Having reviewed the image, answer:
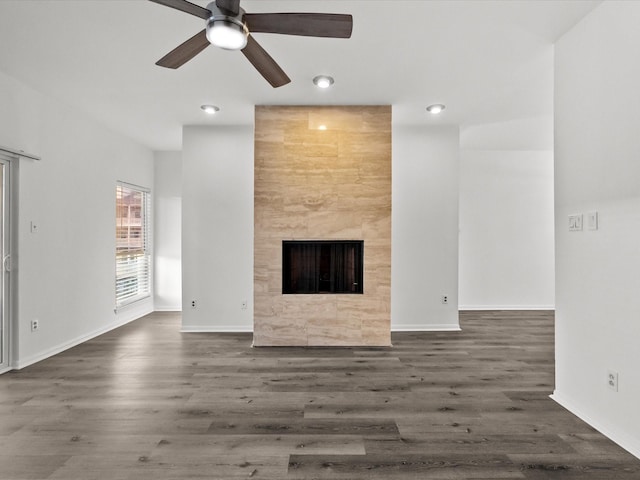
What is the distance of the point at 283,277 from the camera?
411cm

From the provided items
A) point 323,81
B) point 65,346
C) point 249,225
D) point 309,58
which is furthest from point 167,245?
point 309,58

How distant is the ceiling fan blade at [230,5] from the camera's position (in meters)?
1.83

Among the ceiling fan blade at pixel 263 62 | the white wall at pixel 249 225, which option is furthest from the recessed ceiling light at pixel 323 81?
the white wall at pixel 249 225

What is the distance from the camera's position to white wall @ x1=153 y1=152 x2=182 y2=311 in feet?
19.6

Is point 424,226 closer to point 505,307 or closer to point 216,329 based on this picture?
point 505,307

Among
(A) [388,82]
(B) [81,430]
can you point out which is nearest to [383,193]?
(A) [388,82]

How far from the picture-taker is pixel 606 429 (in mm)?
2207

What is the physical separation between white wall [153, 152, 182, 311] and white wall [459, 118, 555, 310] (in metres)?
4.65

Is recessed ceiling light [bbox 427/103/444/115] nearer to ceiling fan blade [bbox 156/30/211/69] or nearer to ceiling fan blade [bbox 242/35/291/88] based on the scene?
ceiling fan blade [bbox 242/35/291/88]

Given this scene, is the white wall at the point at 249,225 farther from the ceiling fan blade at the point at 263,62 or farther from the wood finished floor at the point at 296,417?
the ceiling fan blade at the point at 263,62

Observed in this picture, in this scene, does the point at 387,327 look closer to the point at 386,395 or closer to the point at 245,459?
the point at 386,395

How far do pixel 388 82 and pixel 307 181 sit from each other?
128 cm

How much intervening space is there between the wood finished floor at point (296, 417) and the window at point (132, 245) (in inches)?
66.6

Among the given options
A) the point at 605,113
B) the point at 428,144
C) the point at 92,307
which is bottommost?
the point at 92,307
